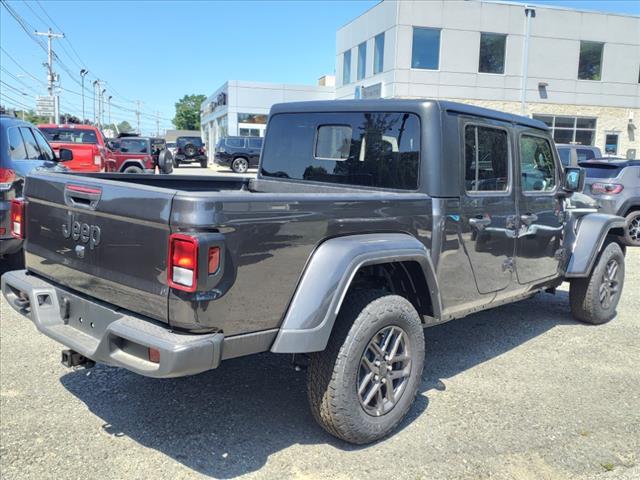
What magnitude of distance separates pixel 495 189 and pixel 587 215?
186 centimetres

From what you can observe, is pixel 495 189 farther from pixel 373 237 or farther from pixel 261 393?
pixel 261 393

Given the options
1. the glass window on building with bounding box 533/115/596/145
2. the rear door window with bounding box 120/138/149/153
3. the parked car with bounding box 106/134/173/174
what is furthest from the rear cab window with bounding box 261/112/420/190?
the glass window on building with bounding box 533/115/596/145

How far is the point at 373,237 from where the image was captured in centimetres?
319

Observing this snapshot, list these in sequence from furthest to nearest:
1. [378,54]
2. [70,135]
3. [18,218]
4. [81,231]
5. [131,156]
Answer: [378,54], [131,156], [70,135], [18,218], [81,231]

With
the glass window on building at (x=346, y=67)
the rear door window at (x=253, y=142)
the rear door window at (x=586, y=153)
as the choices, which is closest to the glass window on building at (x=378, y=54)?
the glass window on building at (x=346, y=67)

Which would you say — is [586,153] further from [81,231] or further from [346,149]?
[81,231]

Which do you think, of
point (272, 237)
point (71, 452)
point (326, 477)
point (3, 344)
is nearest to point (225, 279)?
point (272, 237)

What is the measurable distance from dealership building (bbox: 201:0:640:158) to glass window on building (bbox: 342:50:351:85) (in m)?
0.94

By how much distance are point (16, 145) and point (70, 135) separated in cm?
855

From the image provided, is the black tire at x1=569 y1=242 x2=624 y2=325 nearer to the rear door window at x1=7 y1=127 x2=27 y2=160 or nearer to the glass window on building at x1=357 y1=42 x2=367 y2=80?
the rear door window at x1=7 y1=127 x2=27 y2=160

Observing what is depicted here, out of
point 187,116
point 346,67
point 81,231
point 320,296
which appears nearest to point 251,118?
point 346,67

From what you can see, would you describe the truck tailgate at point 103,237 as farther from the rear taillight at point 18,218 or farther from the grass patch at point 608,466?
the grass patch at point 608,466

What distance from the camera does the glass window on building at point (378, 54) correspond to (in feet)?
90.7

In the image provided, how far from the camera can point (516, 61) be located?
27688 millimetres
